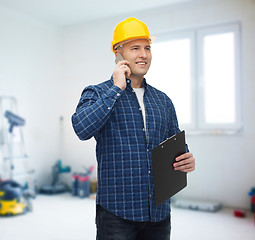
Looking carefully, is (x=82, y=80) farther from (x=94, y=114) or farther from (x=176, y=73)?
(x=94, y=114)

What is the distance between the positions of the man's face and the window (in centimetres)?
286

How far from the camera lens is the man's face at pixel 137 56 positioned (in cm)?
123

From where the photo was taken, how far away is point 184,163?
1196 millimetres

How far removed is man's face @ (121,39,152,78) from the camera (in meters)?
1.23

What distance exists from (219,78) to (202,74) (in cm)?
22

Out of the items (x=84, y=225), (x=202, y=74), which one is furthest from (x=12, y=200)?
(x=202, y=74)

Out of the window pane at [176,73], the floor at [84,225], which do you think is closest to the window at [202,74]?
the window pane at [176,73]

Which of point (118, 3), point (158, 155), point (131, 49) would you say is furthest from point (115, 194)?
point (118, 3)

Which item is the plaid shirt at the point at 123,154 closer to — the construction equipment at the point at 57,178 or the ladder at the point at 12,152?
the ladder at the point at 12,152

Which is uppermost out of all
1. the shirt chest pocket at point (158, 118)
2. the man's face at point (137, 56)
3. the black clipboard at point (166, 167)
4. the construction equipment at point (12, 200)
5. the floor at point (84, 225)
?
the man's face at point (137, 56)

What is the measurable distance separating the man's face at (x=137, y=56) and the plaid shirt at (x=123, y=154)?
0.11 m

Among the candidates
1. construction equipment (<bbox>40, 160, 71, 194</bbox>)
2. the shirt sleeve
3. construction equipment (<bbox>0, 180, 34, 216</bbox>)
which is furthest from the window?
the shirt sleeve

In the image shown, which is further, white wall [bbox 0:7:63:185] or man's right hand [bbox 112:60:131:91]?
white wall [bbox 0:7:63:185]

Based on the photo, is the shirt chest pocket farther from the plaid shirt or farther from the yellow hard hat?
the yellow hard hat
